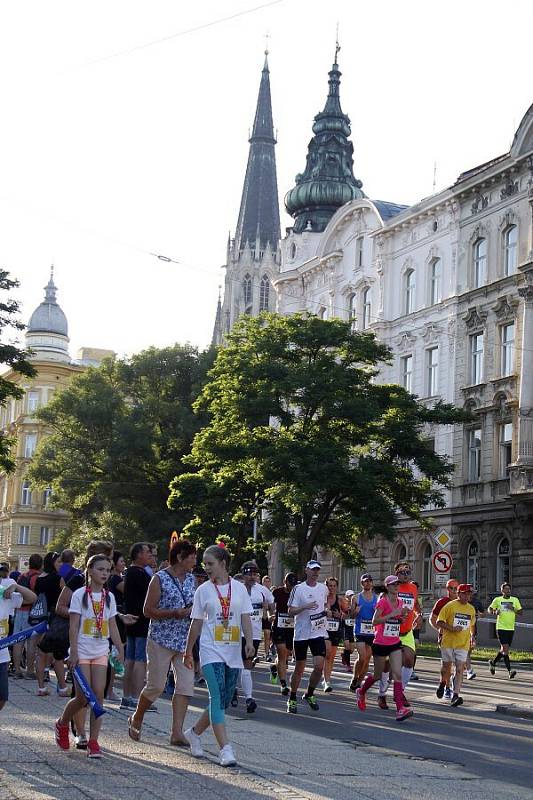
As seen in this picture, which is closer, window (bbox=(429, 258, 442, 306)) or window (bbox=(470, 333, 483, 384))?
window (bbox=(470, 333, 483, 384))

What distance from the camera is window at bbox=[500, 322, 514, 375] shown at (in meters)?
45.3

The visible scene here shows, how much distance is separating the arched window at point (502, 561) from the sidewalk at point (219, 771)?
32.1m

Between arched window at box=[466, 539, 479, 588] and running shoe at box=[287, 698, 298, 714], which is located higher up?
arched window at box=[466, 539, 479, 588]

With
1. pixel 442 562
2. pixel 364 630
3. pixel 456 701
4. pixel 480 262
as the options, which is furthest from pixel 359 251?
pixel 456 701

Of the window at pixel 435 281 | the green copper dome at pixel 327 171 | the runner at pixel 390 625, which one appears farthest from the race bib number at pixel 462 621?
the green copper dome at pixel 327 171

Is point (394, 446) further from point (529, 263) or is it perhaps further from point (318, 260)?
point (318, 260)

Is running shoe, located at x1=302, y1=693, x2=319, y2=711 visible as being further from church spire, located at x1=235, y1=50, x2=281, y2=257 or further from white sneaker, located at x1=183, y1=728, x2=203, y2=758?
church spire, located at x1=235, y1=50, x2=281, y2=257

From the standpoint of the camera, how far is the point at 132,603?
48.0 feet

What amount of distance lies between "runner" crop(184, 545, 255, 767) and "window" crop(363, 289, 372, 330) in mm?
46324

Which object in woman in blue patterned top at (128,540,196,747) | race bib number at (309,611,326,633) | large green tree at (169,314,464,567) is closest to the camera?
woman in blue patterned top at (128,540,196,747)

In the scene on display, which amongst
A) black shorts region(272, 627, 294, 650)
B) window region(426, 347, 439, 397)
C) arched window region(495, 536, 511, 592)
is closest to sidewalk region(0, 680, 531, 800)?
black shorts region(272, 627, 294, 650)

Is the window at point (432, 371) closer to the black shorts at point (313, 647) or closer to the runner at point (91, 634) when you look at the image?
the black shorts at point (313, 647)

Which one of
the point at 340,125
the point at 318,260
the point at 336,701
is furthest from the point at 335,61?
the point at 336,701

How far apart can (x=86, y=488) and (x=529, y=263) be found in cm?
2551
